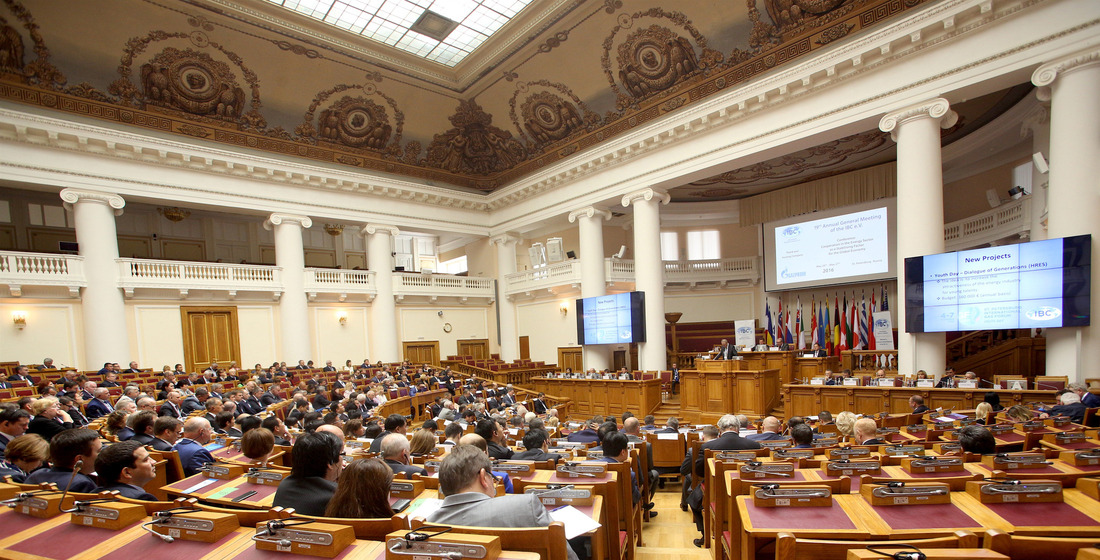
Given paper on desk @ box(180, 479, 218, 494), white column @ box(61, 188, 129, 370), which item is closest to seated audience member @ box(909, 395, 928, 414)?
paper on desk @ box(180, 479, 218, 494)

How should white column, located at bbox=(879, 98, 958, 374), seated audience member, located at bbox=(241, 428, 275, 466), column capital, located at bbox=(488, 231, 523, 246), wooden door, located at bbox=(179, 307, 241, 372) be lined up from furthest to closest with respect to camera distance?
1. column capital, located at bbox=(488, 231, 523, 246)
2. wooden door, located at bbox=(179, 307, 241, 372)
3. white column, located at bbox=(879, 98, 958, 374)
4. seated audience member, located at bbox=(241, 428, 275, 466)

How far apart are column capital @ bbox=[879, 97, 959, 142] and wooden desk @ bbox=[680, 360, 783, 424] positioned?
5008 millimetres

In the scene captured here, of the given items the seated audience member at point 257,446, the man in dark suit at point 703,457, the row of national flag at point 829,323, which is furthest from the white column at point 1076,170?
the seated audience member at point 257,446

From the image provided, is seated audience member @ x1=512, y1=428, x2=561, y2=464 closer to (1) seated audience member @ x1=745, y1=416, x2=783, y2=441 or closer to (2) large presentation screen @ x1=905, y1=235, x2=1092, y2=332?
(1) seated audience member @ x1=745, y1=416, x2=783, y2=441

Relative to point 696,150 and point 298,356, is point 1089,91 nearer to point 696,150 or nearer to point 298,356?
point 696,150

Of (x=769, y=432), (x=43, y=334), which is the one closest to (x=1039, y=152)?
(x=769, y=432)

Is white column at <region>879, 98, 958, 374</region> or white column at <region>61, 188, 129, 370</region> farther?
white column at <region>61, 188, 129, 370</region>

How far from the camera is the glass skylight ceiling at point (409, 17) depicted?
11773 mm

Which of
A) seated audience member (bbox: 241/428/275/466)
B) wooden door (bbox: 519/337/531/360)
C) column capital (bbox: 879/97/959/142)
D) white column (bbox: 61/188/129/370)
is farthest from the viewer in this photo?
wooden door (bbox: 519/337/531/360)

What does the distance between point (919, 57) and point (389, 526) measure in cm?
1062

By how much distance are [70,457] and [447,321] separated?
14.4 m

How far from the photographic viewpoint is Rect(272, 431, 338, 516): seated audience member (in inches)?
92.0

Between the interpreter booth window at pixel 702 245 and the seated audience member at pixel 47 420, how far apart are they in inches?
669

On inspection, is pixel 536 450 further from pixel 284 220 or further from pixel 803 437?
pixel 284 220
